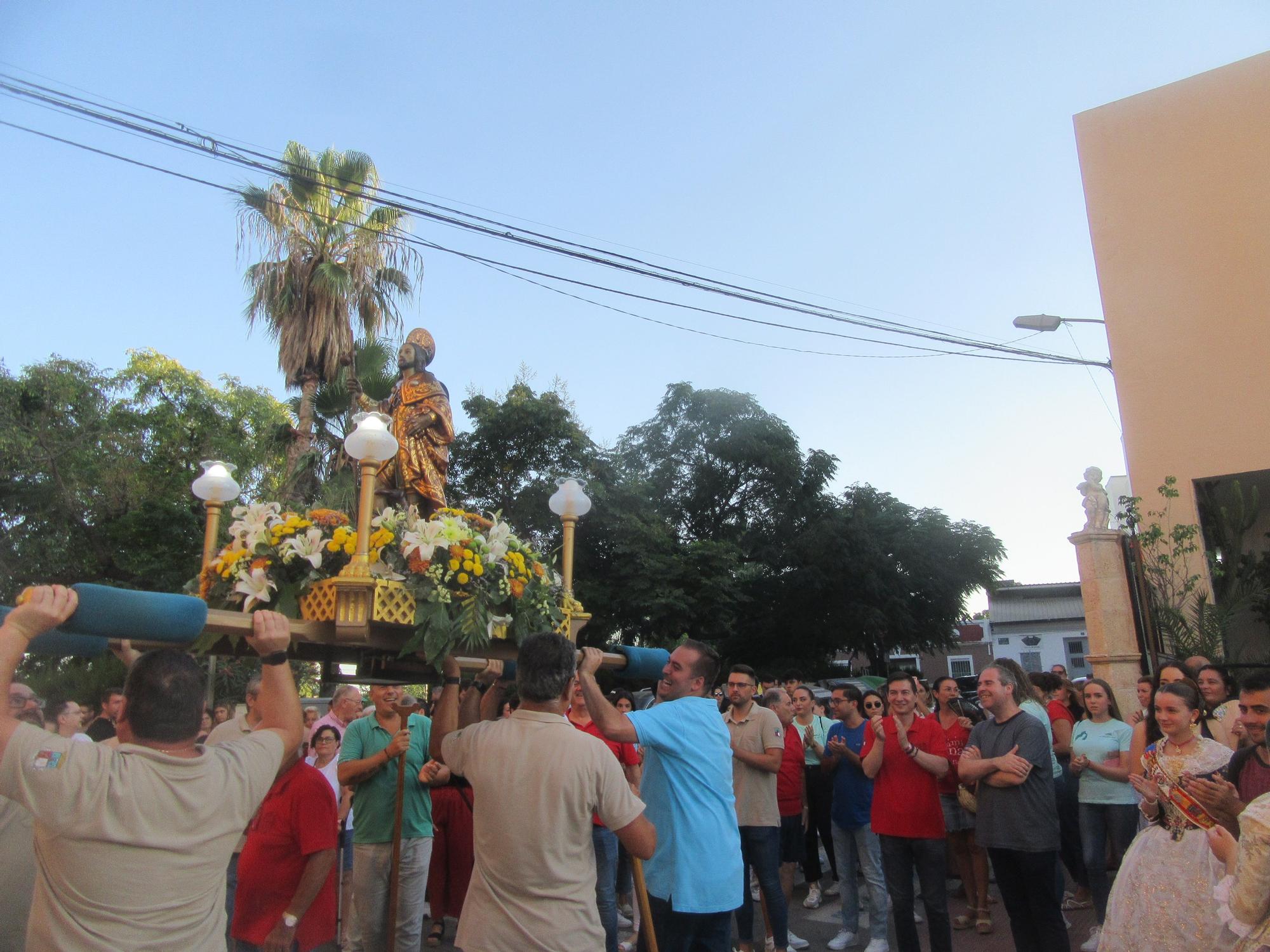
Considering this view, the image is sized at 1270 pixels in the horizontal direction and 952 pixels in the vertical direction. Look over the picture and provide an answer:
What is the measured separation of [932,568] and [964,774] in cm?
2553

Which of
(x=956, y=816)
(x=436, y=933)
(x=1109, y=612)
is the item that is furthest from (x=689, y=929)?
(x=1109, y=612)

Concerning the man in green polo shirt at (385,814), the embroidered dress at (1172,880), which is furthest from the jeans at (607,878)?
the embroidered dress at (1172,880)

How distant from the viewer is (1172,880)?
4.16 metres

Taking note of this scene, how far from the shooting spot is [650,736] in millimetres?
3947

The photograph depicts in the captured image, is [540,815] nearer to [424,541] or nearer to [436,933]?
[424,541]

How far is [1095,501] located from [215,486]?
1131cm

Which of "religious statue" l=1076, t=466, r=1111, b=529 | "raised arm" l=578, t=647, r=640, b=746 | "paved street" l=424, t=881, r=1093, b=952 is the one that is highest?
"religious statue" l=1076, t=466, r=1111, b=529

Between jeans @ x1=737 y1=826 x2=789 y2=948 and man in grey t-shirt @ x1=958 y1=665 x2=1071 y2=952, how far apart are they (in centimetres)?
137

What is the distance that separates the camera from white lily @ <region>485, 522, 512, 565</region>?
3604mm

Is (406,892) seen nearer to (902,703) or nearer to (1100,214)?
(902,703)

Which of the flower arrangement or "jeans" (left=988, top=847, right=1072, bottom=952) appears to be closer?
the flower arrangement

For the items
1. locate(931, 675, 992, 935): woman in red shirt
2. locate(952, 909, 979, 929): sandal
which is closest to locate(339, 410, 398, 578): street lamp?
locate(931, 675, 992, 935): woman in red shirt

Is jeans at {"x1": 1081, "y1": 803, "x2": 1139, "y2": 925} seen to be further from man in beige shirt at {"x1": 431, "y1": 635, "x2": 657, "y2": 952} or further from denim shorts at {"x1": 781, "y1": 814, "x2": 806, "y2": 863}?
man in beige shirt at {"x1": 431, "y1": 635, "x2": 657, "y2": 952}

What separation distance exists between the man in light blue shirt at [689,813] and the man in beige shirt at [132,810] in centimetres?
169
